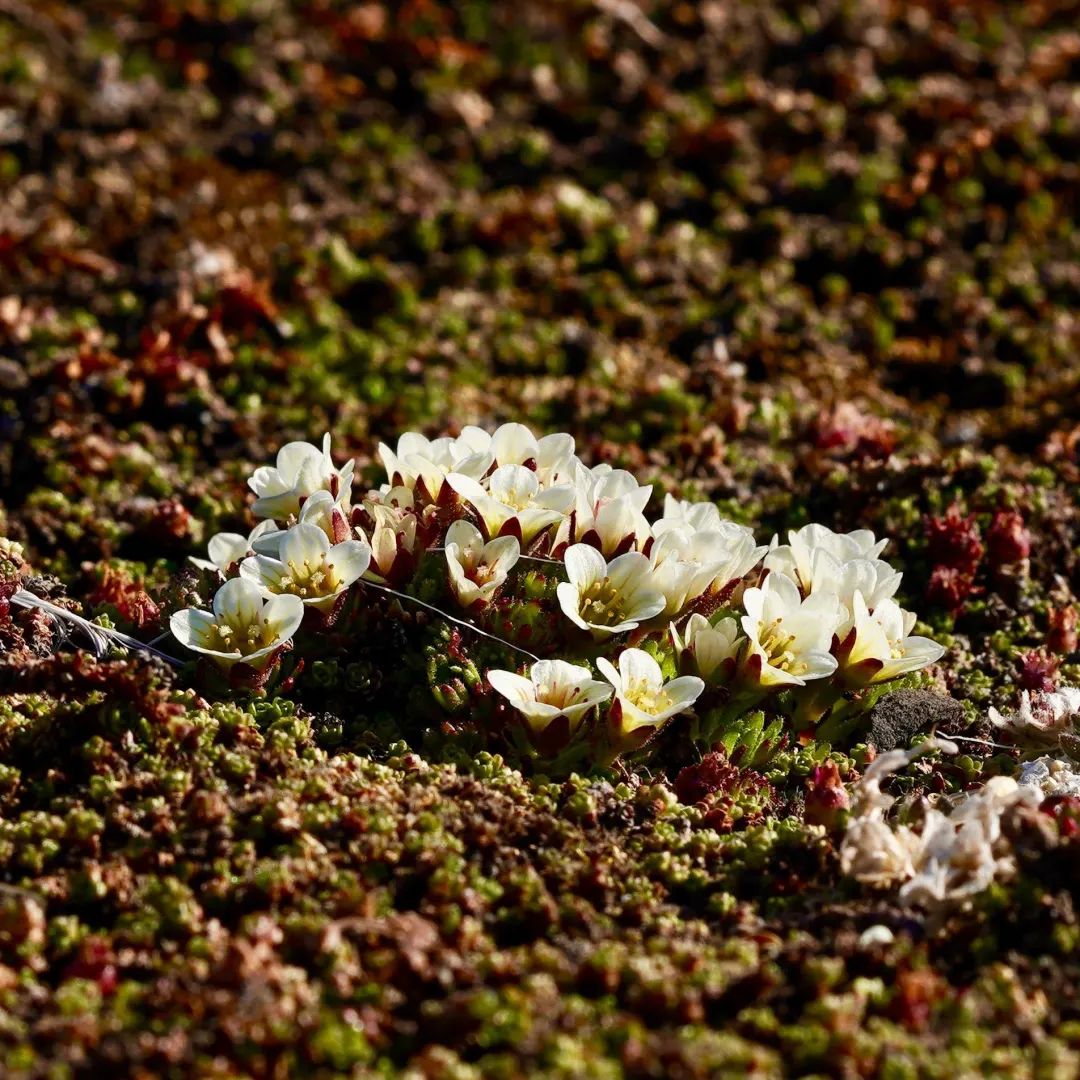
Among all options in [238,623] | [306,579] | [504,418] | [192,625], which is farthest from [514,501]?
[504,418]

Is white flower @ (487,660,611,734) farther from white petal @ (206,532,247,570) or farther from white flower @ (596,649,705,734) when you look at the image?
white petal @ (206,532,247,570)

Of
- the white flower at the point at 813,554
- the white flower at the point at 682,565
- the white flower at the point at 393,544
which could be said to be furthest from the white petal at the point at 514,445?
the white flower at the point at 813,554

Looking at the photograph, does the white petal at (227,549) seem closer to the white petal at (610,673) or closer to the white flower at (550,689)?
the white flower at (550,689)

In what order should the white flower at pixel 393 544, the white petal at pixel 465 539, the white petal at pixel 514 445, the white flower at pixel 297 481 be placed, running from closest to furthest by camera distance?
the white petal at pixel 465 539 → the white flower at pixel 393 544 → the white flower at pixel 297 481 → the white petal at pixel 514 445

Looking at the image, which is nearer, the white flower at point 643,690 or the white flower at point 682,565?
the white flower at point 643,690

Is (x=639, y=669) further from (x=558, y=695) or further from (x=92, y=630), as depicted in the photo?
(x=92, y=630)

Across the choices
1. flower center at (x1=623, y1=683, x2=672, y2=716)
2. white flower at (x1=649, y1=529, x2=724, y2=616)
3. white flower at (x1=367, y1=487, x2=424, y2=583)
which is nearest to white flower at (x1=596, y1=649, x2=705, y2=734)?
flower center at (x1=623, y1=683, x2=672, y2=716)
